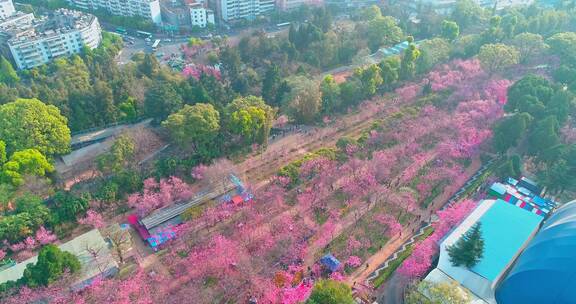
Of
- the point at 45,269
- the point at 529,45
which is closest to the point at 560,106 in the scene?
the point at 529,45

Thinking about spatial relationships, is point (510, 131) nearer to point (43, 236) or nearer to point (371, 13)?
point (371, 13)

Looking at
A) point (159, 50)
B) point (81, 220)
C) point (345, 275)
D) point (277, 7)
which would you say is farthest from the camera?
point (277, 7)

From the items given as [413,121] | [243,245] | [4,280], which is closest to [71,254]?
[4,280]

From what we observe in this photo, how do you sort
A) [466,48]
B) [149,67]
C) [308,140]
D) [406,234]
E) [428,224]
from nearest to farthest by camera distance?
[406,234] → [428,224] → [308,140] → [149,67] → [466,48]

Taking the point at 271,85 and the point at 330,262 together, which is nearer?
the point at 330,262

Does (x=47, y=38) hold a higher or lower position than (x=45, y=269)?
higher

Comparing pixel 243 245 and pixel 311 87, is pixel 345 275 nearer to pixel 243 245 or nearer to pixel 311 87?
pixel 243 245

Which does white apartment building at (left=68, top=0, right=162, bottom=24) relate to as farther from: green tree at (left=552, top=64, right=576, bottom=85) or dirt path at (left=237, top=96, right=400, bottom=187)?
green tree at (left=552, top=64, right=576, bottom=85)

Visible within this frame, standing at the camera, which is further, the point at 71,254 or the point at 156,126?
the point at 156,126

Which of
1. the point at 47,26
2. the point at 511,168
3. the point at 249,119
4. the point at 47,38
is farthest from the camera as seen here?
the point at 47,26
